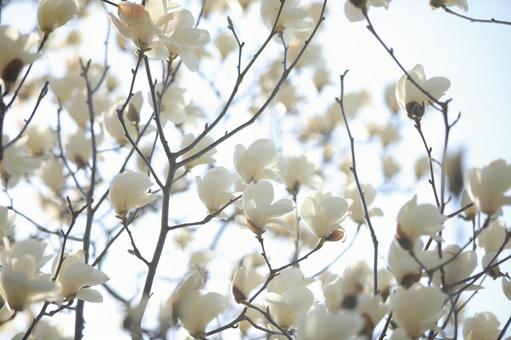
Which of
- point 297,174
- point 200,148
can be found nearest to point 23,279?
point 200,148

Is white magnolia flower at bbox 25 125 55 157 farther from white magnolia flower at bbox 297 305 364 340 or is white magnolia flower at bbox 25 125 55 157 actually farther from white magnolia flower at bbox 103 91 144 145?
white magnolia flower at bbox 297 305 364 340

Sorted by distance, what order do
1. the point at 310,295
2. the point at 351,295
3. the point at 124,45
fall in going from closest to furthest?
the point at 351,295, the point at 310,295, the point at 124,45

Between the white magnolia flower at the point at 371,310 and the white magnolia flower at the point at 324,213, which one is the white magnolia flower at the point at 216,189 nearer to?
the white magnolia flower at the point at 324,213

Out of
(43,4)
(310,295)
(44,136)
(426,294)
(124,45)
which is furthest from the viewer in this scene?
(124,45)

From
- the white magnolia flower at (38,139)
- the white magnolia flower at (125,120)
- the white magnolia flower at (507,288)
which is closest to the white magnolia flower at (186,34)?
the white magnolia flower at (125,120)

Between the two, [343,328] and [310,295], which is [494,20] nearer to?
[310,295]

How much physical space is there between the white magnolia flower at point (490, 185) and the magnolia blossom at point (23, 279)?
63 cm

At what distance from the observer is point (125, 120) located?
5.05 feet

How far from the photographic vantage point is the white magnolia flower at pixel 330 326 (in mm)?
801

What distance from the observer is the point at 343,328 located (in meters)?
0.80

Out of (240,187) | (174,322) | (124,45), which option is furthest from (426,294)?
(124,45)

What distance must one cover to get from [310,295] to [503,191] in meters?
0.34

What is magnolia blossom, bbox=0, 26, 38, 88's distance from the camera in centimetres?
110

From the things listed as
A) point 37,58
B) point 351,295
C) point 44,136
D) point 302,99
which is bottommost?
point 351,295
